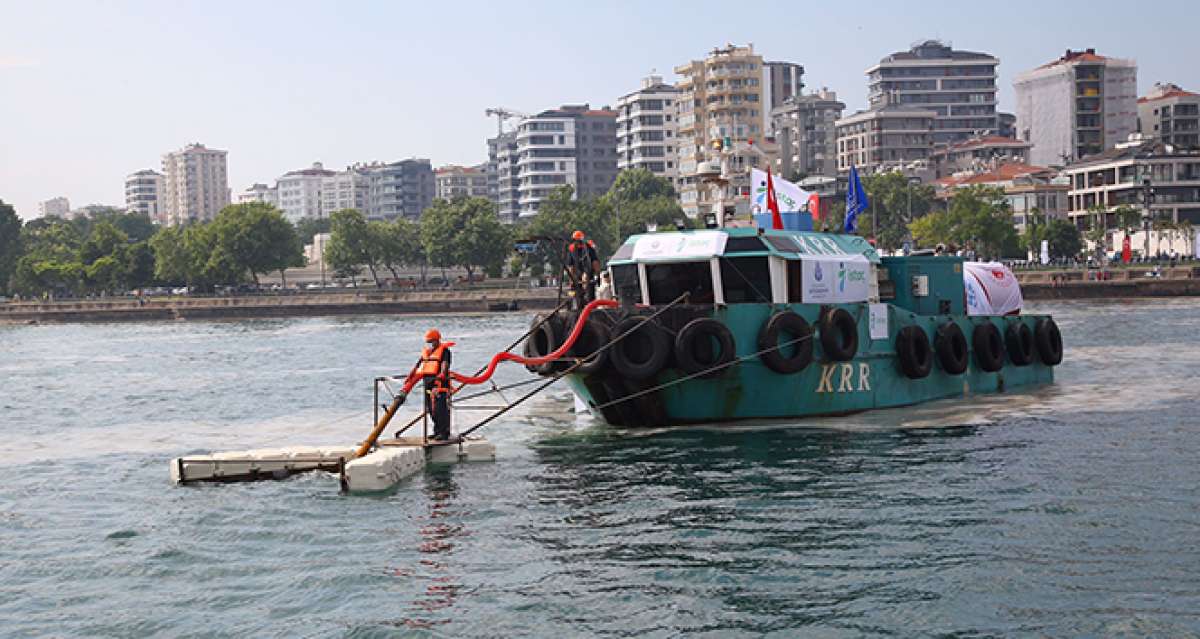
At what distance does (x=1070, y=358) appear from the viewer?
4084 cm

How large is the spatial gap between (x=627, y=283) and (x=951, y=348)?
7070 millimetres

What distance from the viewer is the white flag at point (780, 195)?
2692 centimetres

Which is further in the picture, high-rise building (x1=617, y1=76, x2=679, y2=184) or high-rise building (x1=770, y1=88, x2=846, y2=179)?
high-rise building (x1=770, y1=88, x2=846, y2=179)

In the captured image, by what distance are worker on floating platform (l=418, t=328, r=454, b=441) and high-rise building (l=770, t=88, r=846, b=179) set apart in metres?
175

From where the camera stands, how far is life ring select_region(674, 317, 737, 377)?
22078 millimetres

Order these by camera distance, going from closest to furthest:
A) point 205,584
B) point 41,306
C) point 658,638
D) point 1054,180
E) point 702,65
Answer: point 658,638 → point 205,584 → point 41,306 → point 1054,180 → point 702,65

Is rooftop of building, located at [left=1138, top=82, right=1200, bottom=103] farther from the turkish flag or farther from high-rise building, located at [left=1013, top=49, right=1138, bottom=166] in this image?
the turkish flag

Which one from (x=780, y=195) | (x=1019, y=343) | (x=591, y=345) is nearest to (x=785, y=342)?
(x=591, y=345)

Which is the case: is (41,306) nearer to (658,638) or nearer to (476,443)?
(476,443)

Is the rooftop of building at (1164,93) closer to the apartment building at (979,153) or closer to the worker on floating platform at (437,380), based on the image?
the apartment building at (979,153)

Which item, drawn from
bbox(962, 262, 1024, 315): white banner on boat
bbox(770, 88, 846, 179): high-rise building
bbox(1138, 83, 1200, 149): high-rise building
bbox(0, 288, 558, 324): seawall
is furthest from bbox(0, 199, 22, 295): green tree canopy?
bbox(962, 262, 1024, 315): white banner on boat

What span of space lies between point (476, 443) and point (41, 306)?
12048 centimetres

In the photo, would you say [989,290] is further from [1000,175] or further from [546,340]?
[1000,175]

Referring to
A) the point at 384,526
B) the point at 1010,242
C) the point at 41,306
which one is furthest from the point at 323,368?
the point at 41,306
